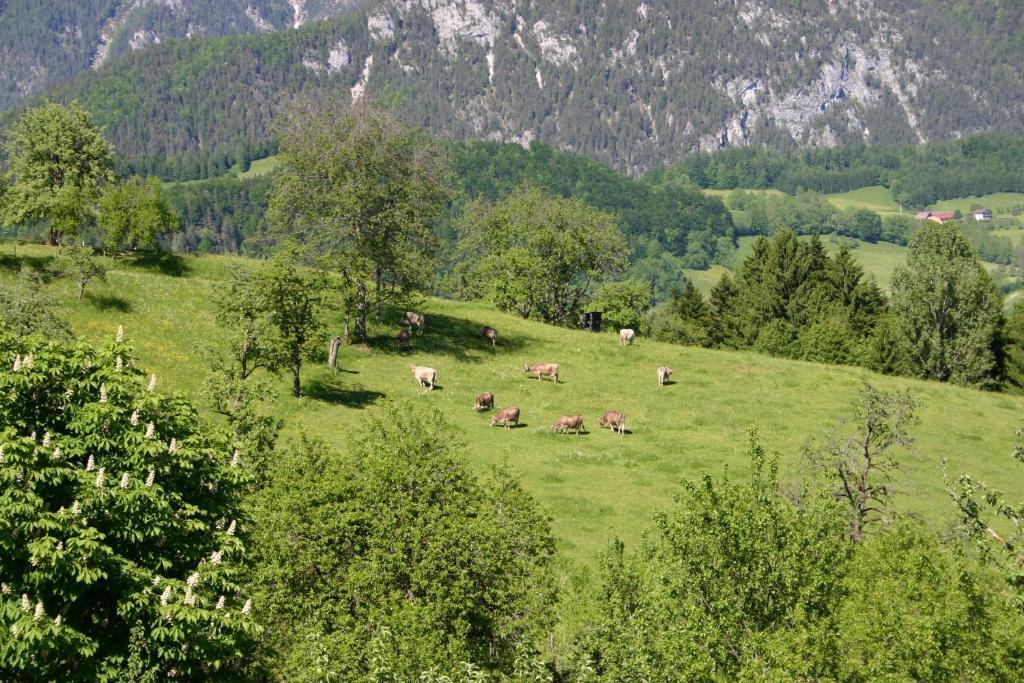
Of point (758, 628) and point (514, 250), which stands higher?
point (514, 250)

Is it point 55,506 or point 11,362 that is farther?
point 11,362

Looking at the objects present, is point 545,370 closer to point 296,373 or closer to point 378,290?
point 378,290

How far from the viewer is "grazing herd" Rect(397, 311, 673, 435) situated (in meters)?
54.4

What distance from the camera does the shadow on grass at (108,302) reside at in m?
58.1

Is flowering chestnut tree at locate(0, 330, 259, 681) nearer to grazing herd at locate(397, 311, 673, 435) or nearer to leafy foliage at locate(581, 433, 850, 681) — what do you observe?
leafy foliage at locate(581, 433, 850, 681)

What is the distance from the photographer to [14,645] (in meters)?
17.5

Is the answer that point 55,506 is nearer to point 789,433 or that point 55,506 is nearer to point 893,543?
point 893,543

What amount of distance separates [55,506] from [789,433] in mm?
44249

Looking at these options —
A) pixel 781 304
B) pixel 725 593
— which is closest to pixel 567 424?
pixel 725 593

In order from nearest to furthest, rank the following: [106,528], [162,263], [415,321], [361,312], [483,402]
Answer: [106,528], [483,402], [361,312], [415,321], [162,263]

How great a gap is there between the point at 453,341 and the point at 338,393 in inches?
573

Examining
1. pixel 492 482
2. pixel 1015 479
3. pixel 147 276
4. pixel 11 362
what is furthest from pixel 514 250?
pixel 11 362

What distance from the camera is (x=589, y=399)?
61125 mm

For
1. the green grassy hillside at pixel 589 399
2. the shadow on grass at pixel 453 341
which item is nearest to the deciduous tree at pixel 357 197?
the shadow on grass at pixel 453 341
